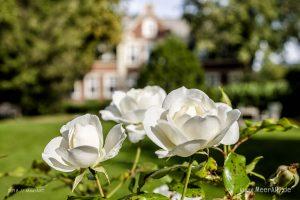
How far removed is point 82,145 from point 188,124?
0.18m

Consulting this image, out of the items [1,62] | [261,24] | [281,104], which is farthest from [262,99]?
[1,62]

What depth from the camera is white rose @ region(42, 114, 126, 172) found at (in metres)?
0.90

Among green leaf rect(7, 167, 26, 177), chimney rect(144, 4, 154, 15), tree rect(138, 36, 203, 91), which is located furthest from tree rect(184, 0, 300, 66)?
green leaf rect(7, 167, 26, 177)

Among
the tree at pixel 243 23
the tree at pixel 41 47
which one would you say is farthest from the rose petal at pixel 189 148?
the tree at pixel 243 23

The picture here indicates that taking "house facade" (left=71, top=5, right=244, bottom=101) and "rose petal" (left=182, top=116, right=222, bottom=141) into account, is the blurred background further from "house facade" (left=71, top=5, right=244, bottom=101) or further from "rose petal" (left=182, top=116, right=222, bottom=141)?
"rose petal" (left=182, top=116, right=222, bottom=141)

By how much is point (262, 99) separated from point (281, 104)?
3.41ft

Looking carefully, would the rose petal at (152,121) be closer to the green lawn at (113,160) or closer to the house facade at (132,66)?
the green lawn at (113,160)

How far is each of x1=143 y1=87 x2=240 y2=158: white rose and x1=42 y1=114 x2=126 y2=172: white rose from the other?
70 mm

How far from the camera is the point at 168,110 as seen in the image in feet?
2.98

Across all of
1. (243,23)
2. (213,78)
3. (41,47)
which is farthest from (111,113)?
(213,78)

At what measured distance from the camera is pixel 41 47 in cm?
2289

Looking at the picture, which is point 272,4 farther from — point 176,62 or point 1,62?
point 176,62

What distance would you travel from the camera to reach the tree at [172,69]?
523 inches

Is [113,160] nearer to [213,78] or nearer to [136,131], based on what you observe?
[136,131]
